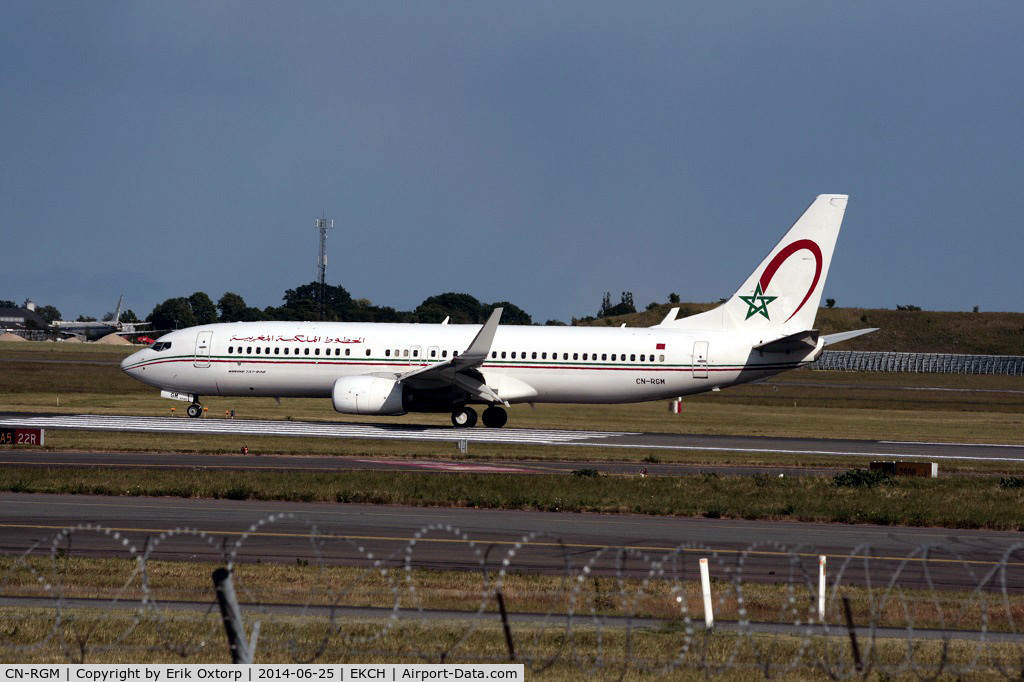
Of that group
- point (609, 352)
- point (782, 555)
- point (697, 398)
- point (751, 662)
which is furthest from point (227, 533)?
point (697, 398)

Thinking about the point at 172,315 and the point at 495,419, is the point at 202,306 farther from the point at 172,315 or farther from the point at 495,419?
the point at 495,419

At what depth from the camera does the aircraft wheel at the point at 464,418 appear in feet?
155

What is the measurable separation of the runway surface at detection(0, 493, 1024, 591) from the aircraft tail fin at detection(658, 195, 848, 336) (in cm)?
2275

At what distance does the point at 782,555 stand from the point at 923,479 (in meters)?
13.1

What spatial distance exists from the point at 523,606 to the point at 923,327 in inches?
6179

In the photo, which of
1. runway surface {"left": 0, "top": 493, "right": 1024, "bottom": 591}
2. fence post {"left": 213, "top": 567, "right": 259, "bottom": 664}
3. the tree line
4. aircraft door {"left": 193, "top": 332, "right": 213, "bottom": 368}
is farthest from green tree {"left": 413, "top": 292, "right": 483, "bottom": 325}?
fence post {"left": 213, "top": 567, "right": 259, "bottom": 664}

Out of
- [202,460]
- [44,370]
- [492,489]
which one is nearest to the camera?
[492,489]

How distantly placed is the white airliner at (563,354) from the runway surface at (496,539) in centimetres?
2063

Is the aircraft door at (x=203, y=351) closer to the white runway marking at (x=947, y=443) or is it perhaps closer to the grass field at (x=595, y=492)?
the grass field at (x=595, y=492)

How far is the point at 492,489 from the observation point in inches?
1099

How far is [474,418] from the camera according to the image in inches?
1860

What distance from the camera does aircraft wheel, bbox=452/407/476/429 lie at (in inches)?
1865

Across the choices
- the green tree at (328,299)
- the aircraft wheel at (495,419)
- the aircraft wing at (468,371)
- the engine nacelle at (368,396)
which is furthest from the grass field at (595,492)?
the green tree at (328,299)

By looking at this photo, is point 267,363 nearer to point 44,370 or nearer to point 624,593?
point 624,593
